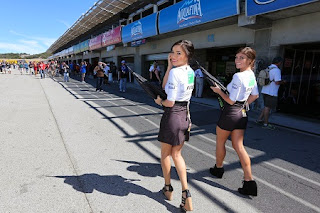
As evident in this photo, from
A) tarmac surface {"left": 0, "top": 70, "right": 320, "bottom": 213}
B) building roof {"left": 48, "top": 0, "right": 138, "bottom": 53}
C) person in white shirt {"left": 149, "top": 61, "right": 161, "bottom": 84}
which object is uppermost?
building roof {"left": 48, "top": 0, "right": 138, "bottom": 53}

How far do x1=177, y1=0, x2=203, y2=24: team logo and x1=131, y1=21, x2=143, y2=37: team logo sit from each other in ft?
15.4

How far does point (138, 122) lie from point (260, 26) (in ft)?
18.5

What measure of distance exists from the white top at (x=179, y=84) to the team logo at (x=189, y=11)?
7.20 metres

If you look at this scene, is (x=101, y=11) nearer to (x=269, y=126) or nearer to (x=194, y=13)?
(x=194, y=13)

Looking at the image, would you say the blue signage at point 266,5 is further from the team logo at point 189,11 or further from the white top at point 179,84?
the white top at point 179,84

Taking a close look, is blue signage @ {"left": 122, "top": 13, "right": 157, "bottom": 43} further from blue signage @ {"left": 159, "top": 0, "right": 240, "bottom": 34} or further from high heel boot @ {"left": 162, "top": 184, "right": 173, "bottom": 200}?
high heel boot @ {"left": 162, "top": 184, "right": 173, "bottom": 200}

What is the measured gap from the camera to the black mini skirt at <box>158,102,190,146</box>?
2.28 meters

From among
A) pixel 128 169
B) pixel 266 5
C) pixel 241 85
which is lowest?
pixel 128 169

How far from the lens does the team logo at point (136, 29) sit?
46.1ft

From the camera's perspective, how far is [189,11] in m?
9.15

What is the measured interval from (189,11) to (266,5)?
362cm

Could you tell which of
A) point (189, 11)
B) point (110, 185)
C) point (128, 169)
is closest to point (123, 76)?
point (189, 11)

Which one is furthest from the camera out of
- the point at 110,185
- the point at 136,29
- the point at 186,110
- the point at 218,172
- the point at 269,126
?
the point at 136,29

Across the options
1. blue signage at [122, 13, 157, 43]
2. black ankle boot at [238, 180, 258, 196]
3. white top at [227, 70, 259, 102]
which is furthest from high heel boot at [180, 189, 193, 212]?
blue signage at [122, 13, 157, 43]
